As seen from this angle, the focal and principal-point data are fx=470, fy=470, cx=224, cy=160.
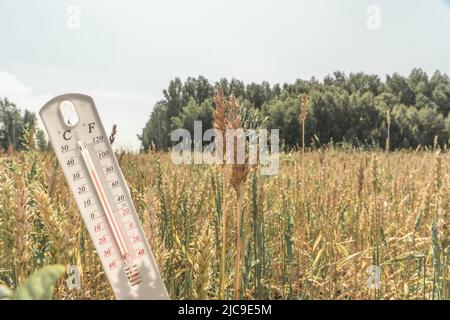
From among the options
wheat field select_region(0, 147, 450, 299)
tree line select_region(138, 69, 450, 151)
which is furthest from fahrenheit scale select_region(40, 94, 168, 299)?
tree line select_region(138, 69, 450, 151)

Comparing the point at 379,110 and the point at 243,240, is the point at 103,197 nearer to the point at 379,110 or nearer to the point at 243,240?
the point at 243,240

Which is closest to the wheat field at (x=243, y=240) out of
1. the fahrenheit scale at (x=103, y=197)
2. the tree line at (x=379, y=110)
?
the fahrenheit scale at (x=103, y=197)

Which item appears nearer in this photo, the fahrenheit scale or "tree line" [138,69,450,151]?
the fahrenheit scale

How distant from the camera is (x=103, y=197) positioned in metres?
0.72

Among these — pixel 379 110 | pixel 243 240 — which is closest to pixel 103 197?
pixel 243 240

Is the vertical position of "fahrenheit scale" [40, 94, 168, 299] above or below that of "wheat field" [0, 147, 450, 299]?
above

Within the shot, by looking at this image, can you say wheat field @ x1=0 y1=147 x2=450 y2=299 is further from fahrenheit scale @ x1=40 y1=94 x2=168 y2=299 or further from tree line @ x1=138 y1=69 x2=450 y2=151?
tree line @ x1=138 y1=69 x2=450 y2=151

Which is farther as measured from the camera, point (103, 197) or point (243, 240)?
point (243, 240)

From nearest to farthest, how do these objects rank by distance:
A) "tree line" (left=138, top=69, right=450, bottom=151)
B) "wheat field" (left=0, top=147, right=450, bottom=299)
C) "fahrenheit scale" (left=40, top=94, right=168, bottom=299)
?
1. "fahrenheit scale" (left=40, top=94, right=168, bottom=299)
2. "wheat field" (left=0, top=147, right=450, bottom=299)
3. "tree line" (left=138, top=69, right=450, bottom=151)

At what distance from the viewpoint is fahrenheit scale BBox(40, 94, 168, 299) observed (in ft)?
2.27

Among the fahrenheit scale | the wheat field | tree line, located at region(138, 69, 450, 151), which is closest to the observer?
the fahrenheit scale

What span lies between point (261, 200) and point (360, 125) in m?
24.0

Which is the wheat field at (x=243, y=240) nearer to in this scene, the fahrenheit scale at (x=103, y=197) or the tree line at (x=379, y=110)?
the fahrenheit scale at (x=103, y=197)
